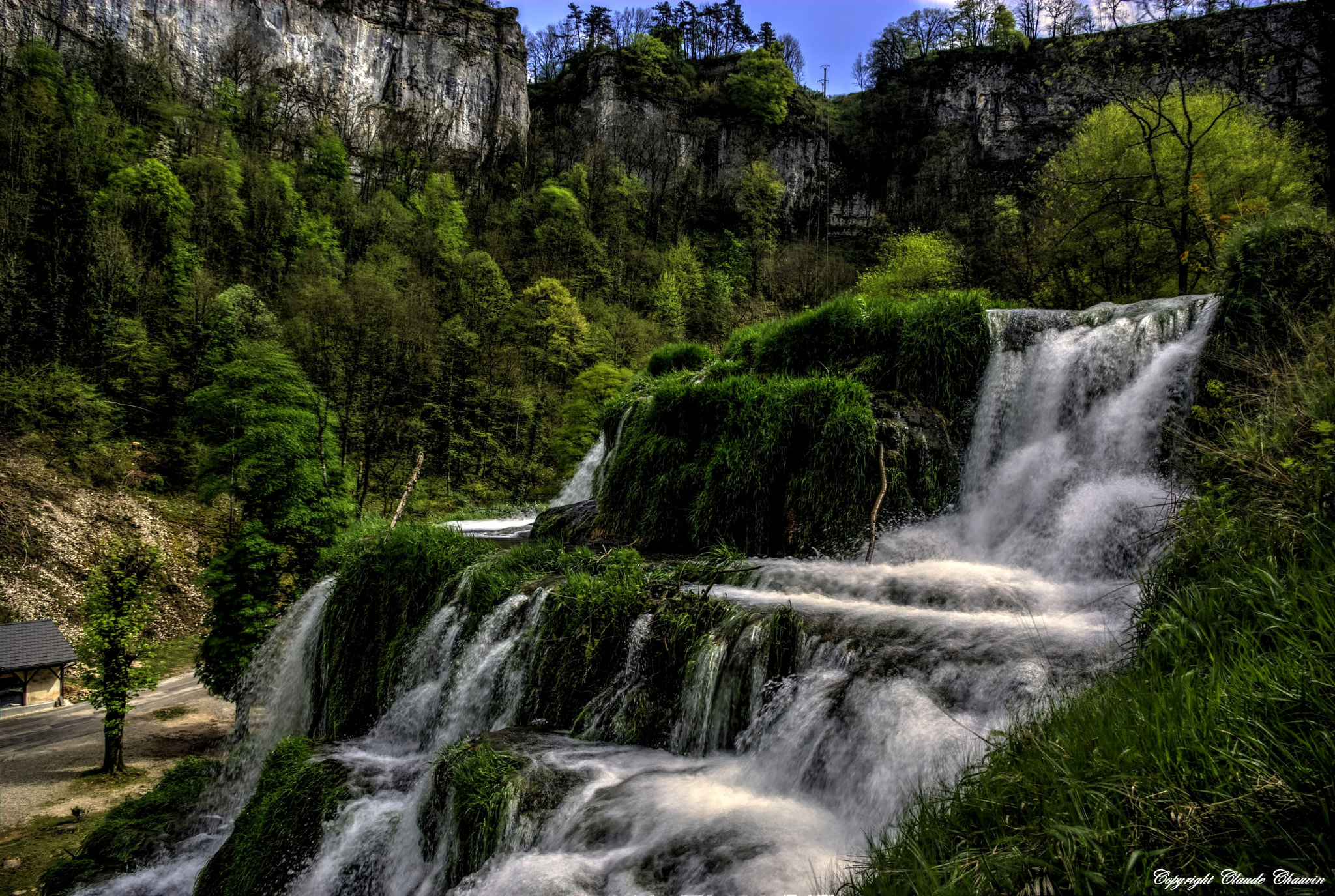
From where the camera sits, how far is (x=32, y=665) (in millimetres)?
15625

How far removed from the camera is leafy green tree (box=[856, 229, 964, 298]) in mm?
20484

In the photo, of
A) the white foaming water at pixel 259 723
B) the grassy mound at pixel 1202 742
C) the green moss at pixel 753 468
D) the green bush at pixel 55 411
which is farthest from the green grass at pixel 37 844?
the green bush at pixel 55 411

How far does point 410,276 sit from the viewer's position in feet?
125

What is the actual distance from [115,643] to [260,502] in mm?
3601

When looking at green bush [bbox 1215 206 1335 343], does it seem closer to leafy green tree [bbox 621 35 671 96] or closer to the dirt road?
the dirt road

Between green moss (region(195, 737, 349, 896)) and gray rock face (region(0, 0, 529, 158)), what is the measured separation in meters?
51.9

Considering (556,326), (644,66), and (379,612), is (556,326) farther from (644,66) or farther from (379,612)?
(644,66)

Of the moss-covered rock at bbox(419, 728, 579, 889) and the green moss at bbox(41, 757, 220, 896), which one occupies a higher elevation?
the moss-covered rock at bbox(419, 728, 579, 889)

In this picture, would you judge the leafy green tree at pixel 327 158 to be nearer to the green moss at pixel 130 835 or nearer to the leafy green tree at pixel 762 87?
the leafy green tree at pixel 762 87

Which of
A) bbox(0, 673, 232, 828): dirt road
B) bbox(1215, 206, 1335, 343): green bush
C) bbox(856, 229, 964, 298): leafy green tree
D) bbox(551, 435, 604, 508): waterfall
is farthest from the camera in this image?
bbox(856, 229, 964, 298): leafy green tree

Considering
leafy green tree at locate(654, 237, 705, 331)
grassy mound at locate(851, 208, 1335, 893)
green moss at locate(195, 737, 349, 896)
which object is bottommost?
green moss at locate(195, 737, 349, 896)

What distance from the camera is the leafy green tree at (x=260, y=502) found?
38.4 ft

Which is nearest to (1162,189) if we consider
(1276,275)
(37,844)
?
(1276,275)

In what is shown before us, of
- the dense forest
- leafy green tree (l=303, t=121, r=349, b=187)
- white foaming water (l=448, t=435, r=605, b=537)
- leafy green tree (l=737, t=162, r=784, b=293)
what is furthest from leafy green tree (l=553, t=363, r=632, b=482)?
leafy green tree (l=303, t=121, r=349, b=187)
